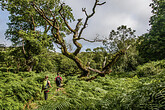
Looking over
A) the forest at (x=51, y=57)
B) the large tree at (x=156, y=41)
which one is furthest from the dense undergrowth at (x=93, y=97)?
A: the large tree at (x=156, y=41)

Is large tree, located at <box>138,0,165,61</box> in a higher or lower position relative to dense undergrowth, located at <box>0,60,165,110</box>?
higher

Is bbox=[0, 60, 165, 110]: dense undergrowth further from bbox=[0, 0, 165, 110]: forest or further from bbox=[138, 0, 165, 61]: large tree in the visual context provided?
bbox=[138, 0, 165, 61]: large tree

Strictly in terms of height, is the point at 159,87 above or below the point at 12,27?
below

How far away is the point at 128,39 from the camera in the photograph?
2441 cm

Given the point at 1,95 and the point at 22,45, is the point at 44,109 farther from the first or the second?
the point at 22,45

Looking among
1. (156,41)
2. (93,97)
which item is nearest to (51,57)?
(93,97)

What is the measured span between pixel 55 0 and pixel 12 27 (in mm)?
8389

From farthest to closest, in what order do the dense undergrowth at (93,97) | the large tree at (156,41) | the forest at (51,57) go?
the large tree at (156,41) → the forest at (51,57) → the dense undergrowth at (93,97)

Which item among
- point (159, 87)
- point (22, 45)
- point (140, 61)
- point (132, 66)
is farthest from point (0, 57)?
point (140, 61)

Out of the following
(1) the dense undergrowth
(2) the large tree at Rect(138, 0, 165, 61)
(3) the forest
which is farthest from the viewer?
(2) the large tree at Rect(138, 0, 165, 61)

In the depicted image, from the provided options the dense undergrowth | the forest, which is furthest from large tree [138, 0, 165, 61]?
the dense undergrowth

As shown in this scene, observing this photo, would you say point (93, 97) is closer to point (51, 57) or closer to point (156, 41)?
point (51, 57)

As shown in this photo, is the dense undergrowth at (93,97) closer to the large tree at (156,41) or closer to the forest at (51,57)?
the forest at (51,57)

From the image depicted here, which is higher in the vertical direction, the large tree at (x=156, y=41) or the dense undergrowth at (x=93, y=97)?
the large tree at (x=156, y=41)
